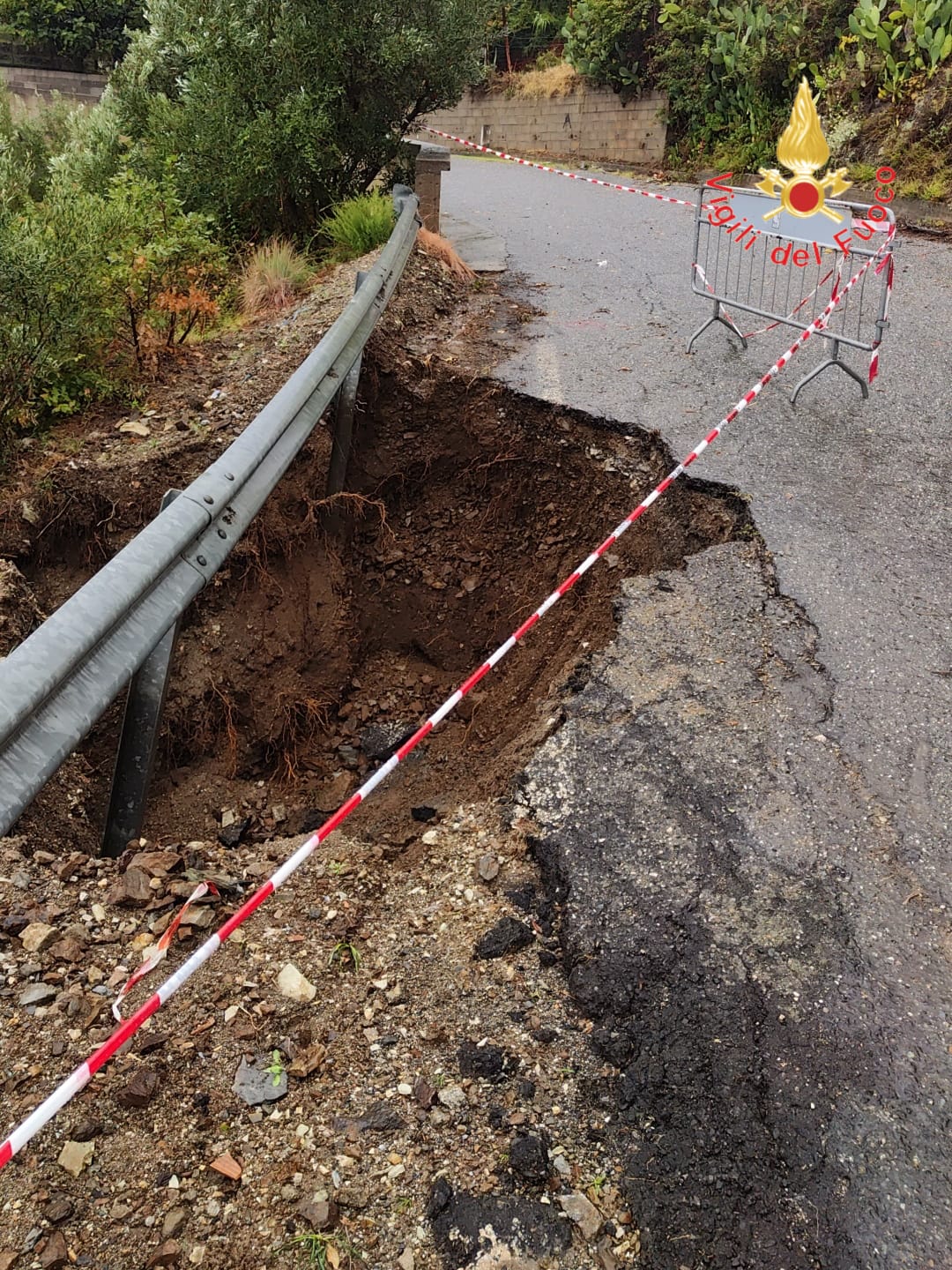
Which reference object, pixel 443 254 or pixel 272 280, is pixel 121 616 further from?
pixel 443 254

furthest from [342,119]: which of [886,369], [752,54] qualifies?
[752,54]

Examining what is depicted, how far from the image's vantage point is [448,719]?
16.8 ft

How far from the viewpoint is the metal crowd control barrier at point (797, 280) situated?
22.0 feet

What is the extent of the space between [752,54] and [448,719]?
1698 centimetres

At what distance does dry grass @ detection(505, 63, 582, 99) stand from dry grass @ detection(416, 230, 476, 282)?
678 inches

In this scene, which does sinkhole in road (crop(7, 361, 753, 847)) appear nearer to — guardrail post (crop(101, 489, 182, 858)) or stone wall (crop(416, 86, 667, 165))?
guardrail post (crop(101, 489, 182, 858))

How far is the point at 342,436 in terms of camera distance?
5746mm

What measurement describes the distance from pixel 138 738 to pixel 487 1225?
5.41 feet

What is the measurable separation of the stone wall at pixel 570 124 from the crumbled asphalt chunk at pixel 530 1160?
18994mm

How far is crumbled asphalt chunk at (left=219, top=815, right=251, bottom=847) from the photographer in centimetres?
420

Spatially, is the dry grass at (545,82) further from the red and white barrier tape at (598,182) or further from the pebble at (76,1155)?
the pebble at (76,1155)

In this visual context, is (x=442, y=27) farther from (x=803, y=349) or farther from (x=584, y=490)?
(x=584, y=490)

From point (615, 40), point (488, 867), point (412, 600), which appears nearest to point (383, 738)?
point (412, 600)

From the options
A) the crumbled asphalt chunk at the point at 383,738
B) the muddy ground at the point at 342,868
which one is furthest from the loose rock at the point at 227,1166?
the crumbled asphalt chunk at the point at 383,738
